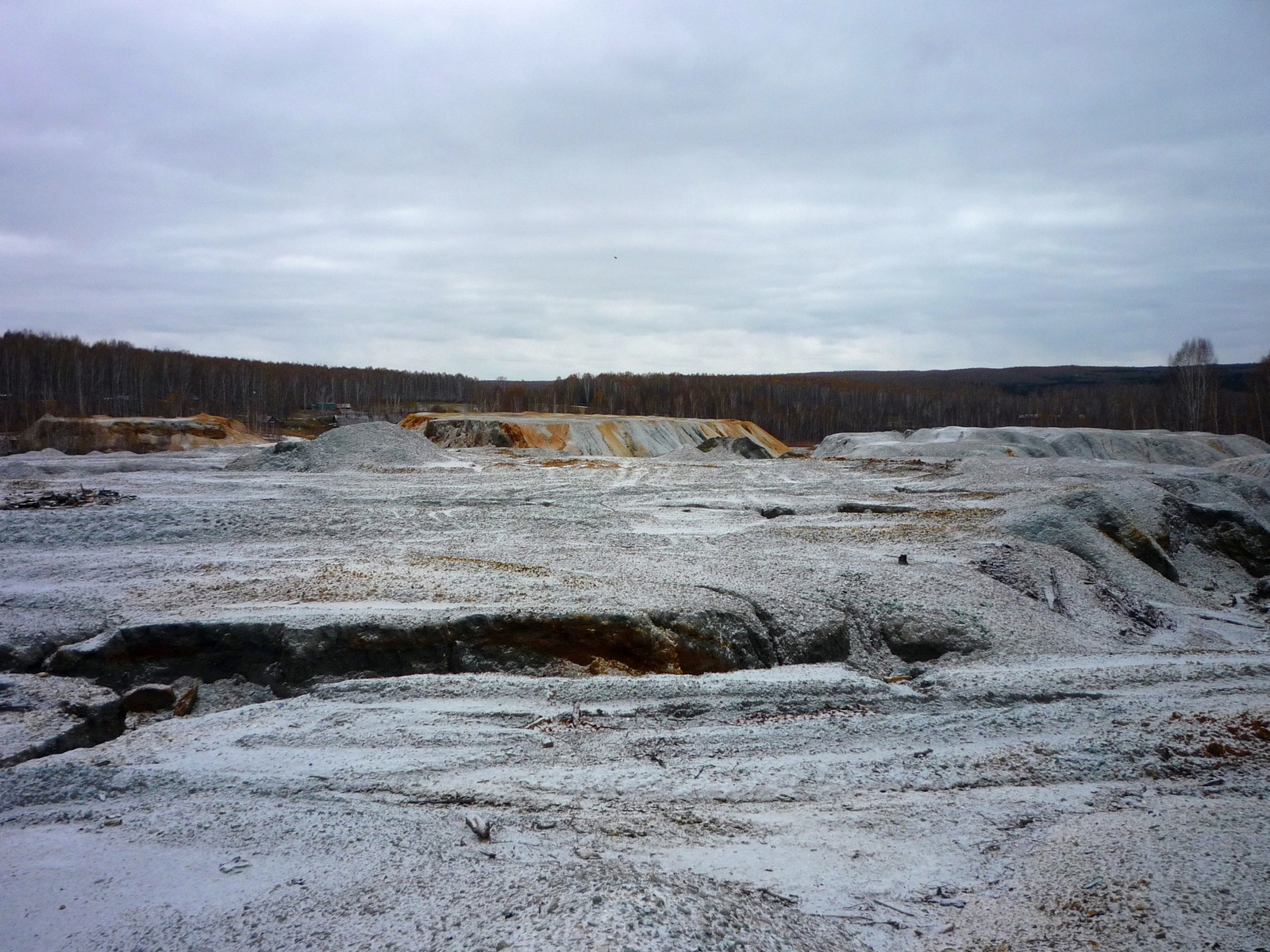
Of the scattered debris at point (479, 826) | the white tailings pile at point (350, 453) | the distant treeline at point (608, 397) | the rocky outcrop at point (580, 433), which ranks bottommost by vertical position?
the scattered debris at point (479, 826)

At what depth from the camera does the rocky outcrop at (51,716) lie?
14.1ft

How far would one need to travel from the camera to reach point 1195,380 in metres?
44.3

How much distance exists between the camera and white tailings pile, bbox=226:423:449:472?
18125 millimetres

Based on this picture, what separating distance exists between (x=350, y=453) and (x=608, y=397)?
4443cm

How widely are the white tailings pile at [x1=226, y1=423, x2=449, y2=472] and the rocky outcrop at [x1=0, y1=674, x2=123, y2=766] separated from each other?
1303cm

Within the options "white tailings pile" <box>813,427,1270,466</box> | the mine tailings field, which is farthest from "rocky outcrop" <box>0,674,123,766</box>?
"white tailings pile" <box>813,427,1270,466</box>

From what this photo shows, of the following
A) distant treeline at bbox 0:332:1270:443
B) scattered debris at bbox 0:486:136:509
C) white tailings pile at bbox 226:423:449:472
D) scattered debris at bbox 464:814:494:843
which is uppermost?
distant treeline at bbox 0:332:1270:443

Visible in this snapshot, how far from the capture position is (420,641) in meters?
5.86

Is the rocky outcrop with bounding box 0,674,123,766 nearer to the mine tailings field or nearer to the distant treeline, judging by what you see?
the mine tailings field

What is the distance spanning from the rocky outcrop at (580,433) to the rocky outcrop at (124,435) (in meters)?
8.23

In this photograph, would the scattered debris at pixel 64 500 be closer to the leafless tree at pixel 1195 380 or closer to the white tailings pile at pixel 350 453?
the white tailings pile at pixel 350 453

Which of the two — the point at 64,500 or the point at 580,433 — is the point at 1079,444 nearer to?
the point at 580,433

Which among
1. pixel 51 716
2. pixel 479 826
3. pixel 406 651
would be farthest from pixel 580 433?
pixel 479 826

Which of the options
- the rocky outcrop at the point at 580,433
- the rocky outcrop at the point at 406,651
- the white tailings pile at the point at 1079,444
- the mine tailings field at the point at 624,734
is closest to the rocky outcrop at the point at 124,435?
the rocky outcrop at the point at 580,433
